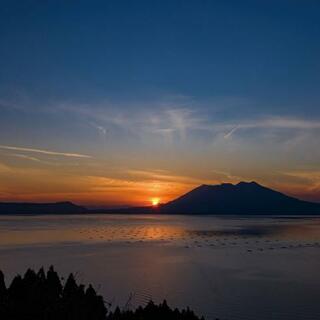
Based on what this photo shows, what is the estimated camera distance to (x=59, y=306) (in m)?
24.0

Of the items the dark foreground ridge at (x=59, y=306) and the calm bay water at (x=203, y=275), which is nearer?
the dark foreground ridge at (x=59, y=306)

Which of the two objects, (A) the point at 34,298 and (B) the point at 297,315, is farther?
(B) the point at 297,315

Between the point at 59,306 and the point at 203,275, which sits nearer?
the point at 59,306

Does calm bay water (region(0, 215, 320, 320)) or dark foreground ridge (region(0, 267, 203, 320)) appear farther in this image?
calm bay water (region(0, 215, 320, 320))

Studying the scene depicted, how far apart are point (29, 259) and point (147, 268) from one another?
16613 millimetres

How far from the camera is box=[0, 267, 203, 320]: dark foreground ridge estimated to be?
22.3 m

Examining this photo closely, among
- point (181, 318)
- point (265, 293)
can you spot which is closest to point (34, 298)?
point (181, 318)

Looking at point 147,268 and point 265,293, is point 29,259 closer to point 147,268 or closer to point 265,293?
point 147,268

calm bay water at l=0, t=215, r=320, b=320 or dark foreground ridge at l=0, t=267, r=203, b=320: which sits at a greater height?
dark foreground ridge at l=0, t=267, r=203, b=320

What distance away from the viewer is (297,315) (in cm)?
2958

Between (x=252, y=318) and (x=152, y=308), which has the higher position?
(x=152, y=308)

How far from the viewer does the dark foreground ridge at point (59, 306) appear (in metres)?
22.3

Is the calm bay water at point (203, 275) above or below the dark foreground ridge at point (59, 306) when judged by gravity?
below

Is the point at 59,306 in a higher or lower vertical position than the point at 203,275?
higher
